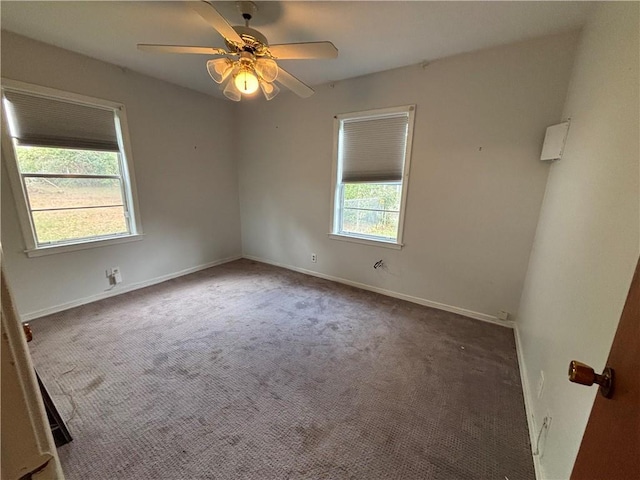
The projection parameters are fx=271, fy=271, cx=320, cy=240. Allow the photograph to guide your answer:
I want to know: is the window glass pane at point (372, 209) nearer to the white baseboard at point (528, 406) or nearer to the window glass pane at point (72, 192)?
the white baseboard at point (528, 406)

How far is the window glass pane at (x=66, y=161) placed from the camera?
2484 millimetres

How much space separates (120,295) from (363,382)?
2.93 m

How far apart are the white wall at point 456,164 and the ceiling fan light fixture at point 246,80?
4.91 ft

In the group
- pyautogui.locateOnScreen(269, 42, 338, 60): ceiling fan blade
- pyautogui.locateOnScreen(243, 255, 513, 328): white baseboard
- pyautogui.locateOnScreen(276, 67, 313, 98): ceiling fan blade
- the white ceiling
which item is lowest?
pyautogui.locateOnScreen(243, 255, 513, 328): white baseboard

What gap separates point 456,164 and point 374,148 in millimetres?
894

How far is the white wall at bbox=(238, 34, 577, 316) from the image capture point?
7.50ft

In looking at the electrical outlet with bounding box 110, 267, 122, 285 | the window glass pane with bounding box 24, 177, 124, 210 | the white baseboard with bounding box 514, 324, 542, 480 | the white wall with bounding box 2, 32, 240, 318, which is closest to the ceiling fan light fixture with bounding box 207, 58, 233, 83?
the white wall with bounding box 2, 32, 240, 318

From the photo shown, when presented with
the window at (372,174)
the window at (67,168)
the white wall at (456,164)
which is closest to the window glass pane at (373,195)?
the window at (372,174)

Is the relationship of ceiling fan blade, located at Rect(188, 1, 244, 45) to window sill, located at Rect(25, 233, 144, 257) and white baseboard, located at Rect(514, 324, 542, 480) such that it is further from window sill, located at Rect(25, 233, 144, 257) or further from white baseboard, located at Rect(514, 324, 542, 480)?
white baseboard, located at Rect(514, 324, 542, 480)

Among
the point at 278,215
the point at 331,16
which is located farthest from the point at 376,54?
the point at 278,215

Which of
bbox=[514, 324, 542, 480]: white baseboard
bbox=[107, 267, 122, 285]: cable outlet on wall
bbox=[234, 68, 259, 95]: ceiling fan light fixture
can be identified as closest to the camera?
bbox=[514, 324, 542, 480]: white baseboard

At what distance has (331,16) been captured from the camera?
196 cm

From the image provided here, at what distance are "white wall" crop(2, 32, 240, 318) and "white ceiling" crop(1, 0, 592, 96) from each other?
273 millimetres

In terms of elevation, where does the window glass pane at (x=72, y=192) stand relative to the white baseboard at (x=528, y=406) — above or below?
above
